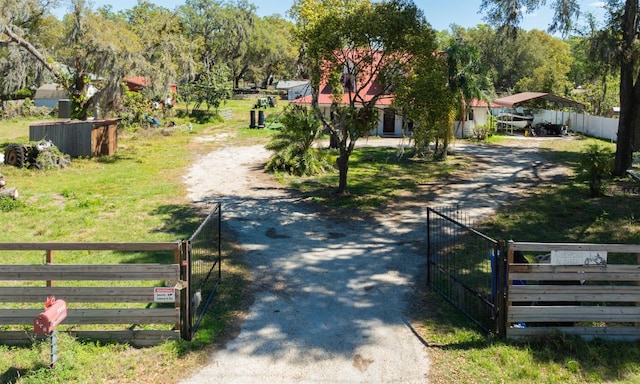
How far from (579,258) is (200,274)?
18.8ft

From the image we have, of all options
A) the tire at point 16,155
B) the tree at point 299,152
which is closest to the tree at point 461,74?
the tree at point 299,152

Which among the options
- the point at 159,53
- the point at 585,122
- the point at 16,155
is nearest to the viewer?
the point at 16,155

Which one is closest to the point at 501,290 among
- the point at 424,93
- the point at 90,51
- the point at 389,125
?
the point at 424,93

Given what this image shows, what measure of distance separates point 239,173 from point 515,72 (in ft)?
181

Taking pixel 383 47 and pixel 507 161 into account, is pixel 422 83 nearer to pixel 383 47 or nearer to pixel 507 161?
pixel 383 47

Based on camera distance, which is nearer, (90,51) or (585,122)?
(90,51)

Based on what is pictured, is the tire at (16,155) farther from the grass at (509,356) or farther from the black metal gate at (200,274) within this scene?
the grass at (509,356)

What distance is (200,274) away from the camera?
8688mm

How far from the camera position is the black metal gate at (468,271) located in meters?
6.88

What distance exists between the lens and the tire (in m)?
19.6

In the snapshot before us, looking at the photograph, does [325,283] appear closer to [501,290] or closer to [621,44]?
[501,290]

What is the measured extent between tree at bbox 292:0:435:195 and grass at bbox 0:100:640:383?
3563 mm

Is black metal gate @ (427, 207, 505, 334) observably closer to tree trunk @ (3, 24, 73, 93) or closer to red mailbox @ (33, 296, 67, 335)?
red mailbox @ (33, 296, 67, 335)

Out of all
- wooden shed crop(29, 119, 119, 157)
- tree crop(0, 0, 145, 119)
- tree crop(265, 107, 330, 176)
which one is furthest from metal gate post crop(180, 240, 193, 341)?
tree crop(0, 0, 145, 119)
